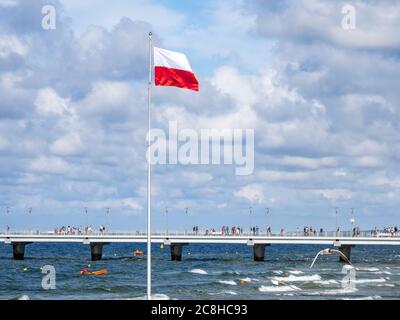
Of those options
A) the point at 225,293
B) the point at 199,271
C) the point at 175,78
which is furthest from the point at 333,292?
the point at 175,78

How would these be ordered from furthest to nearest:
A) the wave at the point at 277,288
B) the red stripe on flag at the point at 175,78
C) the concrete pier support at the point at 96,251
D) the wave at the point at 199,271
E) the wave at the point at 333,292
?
the concrete pier support at the point at 96,251
the wave at the point at 199,271
the wave at the point at 277,288
the wave at the point at 333,292
the red stripe on flag at the point at 175,78

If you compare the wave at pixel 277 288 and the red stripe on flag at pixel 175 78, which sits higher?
the red stripe on flag at pixel 175 78

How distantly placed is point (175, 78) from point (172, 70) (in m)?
0.37

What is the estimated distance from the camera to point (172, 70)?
126ft

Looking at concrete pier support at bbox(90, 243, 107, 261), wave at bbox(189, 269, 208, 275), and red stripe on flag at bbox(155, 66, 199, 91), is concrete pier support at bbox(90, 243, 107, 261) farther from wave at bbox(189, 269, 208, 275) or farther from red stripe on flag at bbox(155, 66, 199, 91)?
red stripe on flag at bbox(155, 66, 199, 91)

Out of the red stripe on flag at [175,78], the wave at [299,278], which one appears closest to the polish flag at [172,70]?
the red stripe on flag at [175,78]

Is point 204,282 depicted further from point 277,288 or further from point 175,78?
point 175,78

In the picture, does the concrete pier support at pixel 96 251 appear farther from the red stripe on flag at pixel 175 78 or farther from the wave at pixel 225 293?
the red stripe on flag at pixel 175 78

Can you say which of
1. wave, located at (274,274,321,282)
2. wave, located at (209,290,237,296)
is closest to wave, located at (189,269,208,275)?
wave, located at (274,274,321,282)

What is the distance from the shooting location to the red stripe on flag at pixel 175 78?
125ft

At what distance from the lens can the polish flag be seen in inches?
1507

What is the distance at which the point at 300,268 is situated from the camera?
11069cm
